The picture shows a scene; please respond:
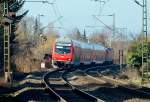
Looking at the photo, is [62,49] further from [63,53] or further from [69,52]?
[69,52]

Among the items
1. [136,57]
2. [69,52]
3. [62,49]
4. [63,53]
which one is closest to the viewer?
[136,57]

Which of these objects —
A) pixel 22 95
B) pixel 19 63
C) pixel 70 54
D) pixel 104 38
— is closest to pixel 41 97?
pixel 22 95

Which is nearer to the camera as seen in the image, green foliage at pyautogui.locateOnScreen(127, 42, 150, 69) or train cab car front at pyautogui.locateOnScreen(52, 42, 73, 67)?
green foliage at pyautogui.locateOnScreen(127, 42, 150, 69)

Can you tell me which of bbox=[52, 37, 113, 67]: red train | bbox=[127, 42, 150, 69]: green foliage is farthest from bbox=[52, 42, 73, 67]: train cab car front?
bbox=[127, 42, 150, 69]: green foliage

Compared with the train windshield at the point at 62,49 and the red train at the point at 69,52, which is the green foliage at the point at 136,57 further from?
the train windshield at the point at 62,49

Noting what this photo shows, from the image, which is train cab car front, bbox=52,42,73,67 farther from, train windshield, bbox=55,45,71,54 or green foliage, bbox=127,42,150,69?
green foliage, bbox=127,42,150,69

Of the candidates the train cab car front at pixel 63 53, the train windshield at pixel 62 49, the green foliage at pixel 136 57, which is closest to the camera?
the green foliage at pixel 136 57

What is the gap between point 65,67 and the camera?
6228cm

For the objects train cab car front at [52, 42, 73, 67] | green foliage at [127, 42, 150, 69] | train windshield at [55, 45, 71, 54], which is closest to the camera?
green foliage at [127, 42, 150, 69]

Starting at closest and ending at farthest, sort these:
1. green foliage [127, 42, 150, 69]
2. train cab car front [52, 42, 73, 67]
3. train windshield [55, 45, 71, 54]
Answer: green foliage [127, 42, 150, 69]
train cab car front [52, 42, 73, 67]
train windshield [55, 45, 71, 54]

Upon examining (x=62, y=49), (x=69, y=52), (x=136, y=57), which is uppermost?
(x=62, y=49)

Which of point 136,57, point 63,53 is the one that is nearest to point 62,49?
point 63,53

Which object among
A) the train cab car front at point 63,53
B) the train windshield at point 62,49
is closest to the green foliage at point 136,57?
the train cab car front at point 63,53

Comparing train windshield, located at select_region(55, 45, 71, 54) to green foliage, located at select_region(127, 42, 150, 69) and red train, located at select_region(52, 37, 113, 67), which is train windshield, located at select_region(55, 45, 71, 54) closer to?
red train, located at select_region(52, 37, 113, 67)
